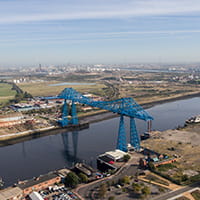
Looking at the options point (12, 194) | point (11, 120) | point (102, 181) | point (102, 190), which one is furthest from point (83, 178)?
point (11, 120)

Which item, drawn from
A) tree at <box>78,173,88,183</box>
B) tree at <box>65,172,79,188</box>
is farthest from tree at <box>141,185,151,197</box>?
tree at <box>65,172,79,188</box>

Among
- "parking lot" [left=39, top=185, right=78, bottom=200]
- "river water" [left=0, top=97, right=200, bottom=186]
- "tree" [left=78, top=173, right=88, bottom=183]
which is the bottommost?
"river water" [left=0, top=97, right=200, bottom=186]

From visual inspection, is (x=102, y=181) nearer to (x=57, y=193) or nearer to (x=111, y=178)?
(x=111, y=178)

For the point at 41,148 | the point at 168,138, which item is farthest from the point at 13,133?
the point at 168,138

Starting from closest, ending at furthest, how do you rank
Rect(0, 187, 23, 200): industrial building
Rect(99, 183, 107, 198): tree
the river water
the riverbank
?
Rect(99, 183, 107, 198): tree
Rect(0, 187, 23, 200): industrial building
the river water
the riverbank

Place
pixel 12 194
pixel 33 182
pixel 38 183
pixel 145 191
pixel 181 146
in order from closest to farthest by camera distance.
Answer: pixel 145 191 → pixel 12 194 → pixel 38 183 → pixel 33 182 → pixel 181 146

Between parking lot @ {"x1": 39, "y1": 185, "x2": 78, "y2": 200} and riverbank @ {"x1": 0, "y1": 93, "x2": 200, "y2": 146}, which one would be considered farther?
riverbank @ {"x1": 0, "y1": 93, "x2": 200, "y2": 146}

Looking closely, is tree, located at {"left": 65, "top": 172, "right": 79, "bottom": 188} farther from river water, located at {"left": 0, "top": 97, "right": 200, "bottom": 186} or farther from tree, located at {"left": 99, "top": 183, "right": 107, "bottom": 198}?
river water, located at {"left": 0, "top": 97, "right": 200, "bottom": 186}

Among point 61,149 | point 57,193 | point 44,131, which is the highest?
point 57,193

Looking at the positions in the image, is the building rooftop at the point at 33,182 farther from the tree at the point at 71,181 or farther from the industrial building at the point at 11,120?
the industrial building at the point at 11,120
